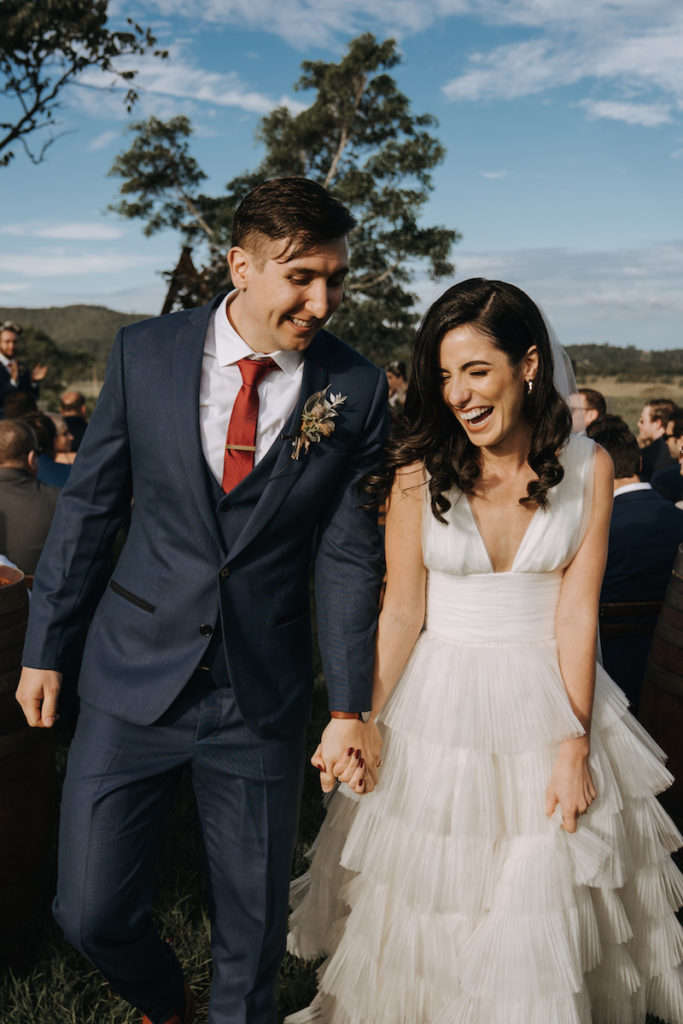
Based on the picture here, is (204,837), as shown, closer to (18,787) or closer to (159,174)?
(18,787)

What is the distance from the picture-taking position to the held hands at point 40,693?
2.54 m

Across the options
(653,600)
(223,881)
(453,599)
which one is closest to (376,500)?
(453,599)

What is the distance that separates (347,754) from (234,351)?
1.14 m

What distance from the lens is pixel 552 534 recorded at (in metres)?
2.74

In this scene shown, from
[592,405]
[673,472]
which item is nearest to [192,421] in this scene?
[592,405]

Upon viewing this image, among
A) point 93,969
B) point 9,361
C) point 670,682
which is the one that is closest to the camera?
point 93,969

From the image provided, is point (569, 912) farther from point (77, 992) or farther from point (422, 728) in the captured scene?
point (77, 992)

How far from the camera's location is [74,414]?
11219 mm

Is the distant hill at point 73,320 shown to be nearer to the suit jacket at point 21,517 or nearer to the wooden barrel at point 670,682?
the suit jacket at point 21,517

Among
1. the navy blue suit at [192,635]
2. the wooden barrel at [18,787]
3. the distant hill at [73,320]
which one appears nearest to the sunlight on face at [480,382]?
the navy blue suit at [192,635]

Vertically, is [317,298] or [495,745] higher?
[317,298]

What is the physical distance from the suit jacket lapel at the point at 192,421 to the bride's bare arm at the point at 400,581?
592 mm

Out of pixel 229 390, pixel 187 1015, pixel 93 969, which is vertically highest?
pixel 229 390

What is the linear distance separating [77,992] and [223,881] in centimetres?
102
